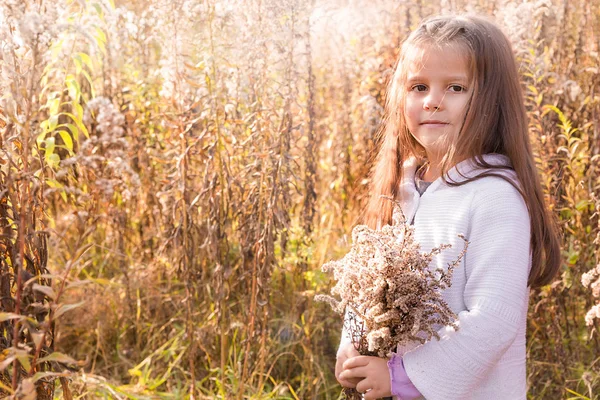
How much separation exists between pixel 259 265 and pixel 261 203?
9.2 inches

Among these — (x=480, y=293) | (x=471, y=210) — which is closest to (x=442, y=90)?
(x=471, y=210)

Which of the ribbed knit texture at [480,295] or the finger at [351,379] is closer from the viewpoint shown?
the ribbed knit texture at [480,295]

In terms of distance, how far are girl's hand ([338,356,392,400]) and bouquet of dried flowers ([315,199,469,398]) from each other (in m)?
0.03

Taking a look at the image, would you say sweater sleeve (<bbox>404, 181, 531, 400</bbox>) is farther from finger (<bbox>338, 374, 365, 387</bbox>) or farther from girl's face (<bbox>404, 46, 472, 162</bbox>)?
girl's face (<bbox>404, 46, 472, 162</bbox>)

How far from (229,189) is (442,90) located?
Answer: 101 cm

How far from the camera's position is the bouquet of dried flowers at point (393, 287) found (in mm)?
1482

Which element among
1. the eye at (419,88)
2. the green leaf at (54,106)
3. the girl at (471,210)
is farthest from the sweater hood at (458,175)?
the green leaf at (54,106)

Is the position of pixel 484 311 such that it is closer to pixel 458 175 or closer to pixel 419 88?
pixel 458 175

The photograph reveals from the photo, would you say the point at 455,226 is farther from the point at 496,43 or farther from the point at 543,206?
the point at 496,43

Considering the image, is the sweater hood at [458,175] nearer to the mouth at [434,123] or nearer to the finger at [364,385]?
the mouth at [434,123]

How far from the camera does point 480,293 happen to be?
1.54 m

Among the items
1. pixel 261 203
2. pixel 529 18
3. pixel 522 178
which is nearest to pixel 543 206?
pixel 522 178

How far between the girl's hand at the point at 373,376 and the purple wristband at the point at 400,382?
0.01 meters

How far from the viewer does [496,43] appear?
5.82 ft
